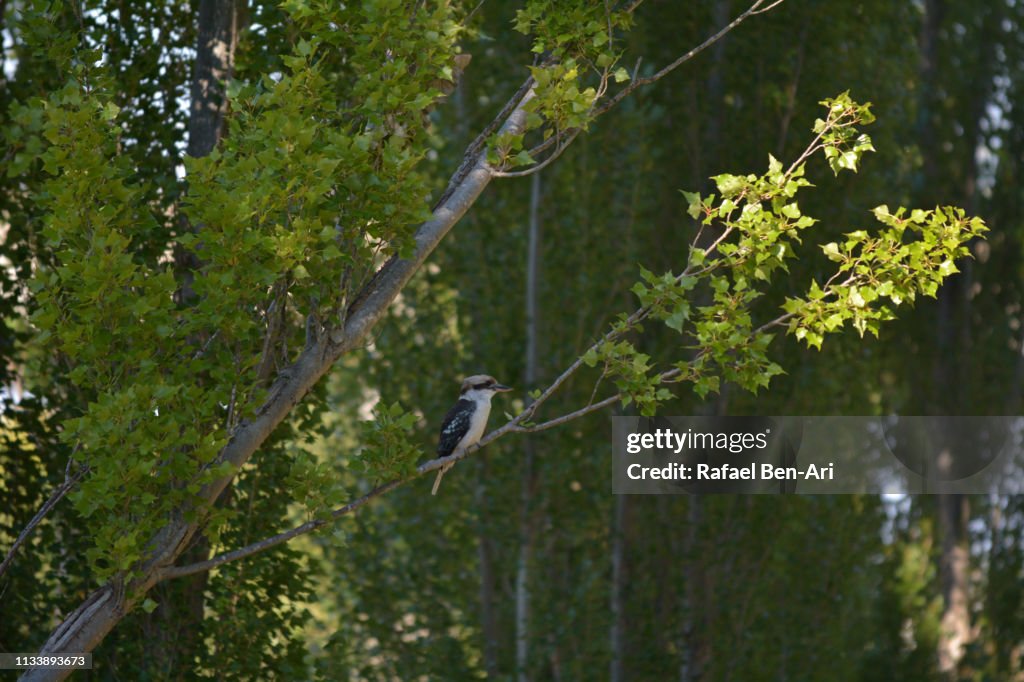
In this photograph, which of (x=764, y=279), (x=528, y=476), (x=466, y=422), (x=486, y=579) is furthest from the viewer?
(x=486, y=579)

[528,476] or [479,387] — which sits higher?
[528,476]

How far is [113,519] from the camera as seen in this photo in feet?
16.1

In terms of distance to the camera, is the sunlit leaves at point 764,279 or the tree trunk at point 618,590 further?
the tree trunk at point 618,590

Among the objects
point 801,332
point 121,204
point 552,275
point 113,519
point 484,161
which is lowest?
point 113,519

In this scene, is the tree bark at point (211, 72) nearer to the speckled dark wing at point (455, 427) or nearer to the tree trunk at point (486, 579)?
the speckled dark wing at point (455, 427)

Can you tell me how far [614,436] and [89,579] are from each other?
514 cm

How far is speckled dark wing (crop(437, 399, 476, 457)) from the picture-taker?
730 centimetres

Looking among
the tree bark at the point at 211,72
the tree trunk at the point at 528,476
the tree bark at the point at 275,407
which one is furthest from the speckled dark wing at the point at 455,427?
the tree trunk at the point at 528,476

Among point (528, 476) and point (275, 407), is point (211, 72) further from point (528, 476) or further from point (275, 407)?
point (528, 476)

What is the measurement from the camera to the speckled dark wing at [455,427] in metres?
7.30

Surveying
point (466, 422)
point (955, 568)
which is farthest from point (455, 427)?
point (955, 568)

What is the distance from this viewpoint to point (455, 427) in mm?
7336

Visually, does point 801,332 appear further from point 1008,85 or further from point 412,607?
point 1008,85

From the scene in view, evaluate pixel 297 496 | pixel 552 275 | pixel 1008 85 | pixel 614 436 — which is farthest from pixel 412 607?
pixel 1008 85
